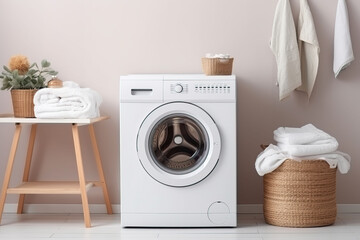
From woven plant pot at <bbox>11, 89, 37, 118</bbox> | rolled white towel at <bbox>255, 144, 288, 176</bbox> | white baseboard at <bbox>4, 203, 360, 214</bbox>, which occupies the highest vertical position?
woven plant pot at <bbox>11, 89, 37, 118</bbox>

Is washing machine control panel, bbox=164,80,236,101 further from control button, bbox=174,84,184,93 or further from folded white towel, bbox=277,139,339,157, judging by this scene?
folded white towel, bbox=277,139,339,157

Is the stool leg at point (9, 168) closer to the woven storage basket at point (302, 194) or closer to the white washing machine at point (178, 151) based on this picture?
the white washing machine at point (178, 151)

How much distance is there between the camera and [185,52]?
13.4 ft

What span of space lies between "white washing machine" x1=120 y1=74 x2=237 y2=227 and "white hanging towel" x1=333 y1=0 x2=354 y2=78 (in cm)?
71

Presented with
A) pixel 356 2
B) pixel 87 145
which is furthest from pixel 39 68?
pixel 356 2

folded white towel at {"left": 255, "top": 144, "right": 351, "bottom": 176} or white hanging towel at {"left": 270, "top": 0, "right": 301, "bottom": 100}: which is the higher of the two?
white hanging towel at {"left": 270, "top": 0, "right": 301, "bottom": 100}

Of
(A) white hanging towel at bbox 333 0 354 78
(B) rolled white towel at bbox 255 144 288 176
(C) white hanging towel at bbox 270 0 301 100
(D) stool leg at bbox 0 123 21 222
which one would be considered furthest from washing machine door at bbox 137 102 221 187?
(A) white hanging towel at bbox 333 0 354 78

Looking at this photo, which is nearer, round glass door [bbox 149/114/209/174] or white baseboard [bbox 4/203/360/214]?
round glass door [bbox 149/114/209/174]

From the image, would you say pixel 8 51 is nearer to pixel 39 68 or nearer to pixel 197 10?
pixel 39 68

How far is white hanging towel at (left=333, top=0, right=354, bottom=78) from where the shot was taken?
3943 mm

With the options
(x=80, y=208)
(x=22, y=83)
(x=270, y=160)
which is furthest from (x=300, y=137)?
(x=22, y=83)

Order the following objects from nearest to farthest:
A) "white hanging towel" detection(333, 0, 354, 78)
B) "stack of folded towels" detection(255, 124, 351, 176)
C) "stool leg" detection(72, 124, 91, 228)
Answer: "stack of folded towels" detection(255, 124, 351, 176)
"stool leg" detection(72, 124, 91, 228)
"white hanging towel" detection(333, 0, 354, 78)

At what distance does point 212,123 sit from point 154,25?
0.77 metres

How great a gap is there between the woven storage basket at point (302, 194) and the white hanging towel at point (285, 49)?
0.50m
